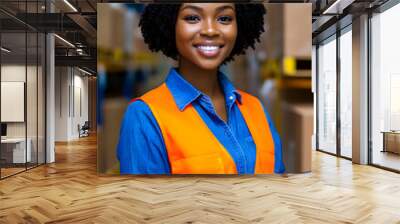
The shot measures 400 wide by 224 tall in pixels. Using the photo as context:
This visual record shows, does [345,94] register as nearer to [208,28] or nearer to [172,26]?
[208,28]

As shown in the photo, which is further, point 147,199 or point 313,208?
point 147,199

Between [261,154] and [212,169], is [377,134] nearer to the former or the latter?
[261,154]

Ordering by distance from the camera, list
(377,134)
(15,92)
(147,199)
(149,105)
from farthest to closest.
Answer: (377,134)
(15,92)
(149,105)
(147,199)

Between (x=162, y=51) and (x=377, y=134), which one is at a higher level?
(x=162, y=51)

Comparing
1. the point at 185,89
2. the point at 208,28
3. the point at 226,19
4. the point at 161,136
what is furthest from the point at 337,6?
the point at 161,136

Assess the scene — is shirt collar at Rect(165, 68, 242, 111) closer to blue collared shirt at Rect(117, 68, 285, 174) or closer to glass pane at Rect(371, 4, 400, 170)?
blue collared shirt at Rect(117, 68, 285, 174)

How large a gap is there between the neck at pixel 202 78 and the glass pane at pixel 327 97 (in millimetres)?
4918

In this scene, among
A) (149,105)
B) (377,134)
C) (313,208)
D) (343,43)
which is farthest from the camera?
(343,43)

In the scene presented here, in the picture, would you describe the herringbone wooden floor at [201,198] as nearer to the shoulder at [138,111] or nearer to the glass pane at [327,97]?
the shoulder at [138,111]

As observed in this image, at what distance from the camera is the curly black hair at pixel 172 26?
664 centimetres

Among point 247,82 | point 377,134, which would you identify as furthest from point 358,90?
point 247,82

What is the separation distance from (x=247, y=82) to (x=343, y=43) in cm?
421

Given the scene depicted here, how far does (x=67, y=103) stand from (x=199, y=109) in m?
11.0

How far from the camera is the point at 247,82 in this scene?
21.9 feet
